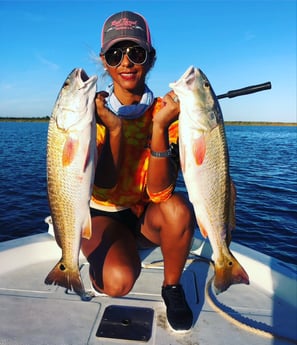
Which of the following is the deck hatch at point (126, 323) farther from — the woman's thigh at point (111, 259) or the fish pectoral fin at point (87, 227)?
the fish pectoral fin at point (87, 227)

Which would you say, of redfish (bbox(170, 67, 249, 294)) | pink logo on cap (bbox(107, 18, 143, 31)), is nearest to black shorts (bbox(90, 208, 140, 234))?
redfish (bbox(170, 67, 249, 294))

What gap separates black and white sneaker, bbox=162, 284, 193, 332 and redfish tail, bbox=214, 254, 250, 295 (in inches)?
17.4

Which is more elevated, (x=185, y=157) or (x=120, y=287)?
(x=185, y=157)

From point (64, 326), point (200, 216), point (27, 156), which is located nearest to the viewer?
point (200, 216)

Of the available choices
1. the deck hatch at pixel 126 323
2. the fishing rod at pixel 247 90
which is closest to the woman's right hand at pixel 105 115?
the fishing rod at pixel 247 90

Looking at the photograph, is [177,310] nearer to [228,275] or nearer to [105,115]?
[228,275]

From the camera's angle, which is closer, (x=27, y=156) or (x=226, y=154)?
(x=226, y=154)

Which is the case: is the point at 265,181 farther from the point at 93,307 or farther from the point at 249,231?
the point at 93,307

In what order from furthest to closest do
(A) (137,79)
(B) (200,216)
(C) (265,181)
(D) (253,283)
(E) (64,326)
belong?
(C) (265,181) < (D) (253,283) < (A) (137,79) < (E) (64,326) < (B) (200,216)

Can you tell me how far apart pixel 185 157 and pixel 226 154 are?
14.6 inches

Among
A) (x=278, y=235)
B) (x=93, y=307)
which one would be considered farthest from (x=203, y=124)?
(x=278, y=235)

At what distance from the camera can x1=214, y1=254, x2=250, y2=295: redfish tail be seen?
10.2 feet

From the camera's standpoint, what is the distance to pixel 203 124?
290 cm

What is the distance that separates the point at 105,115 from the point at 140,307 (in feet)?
6.87
